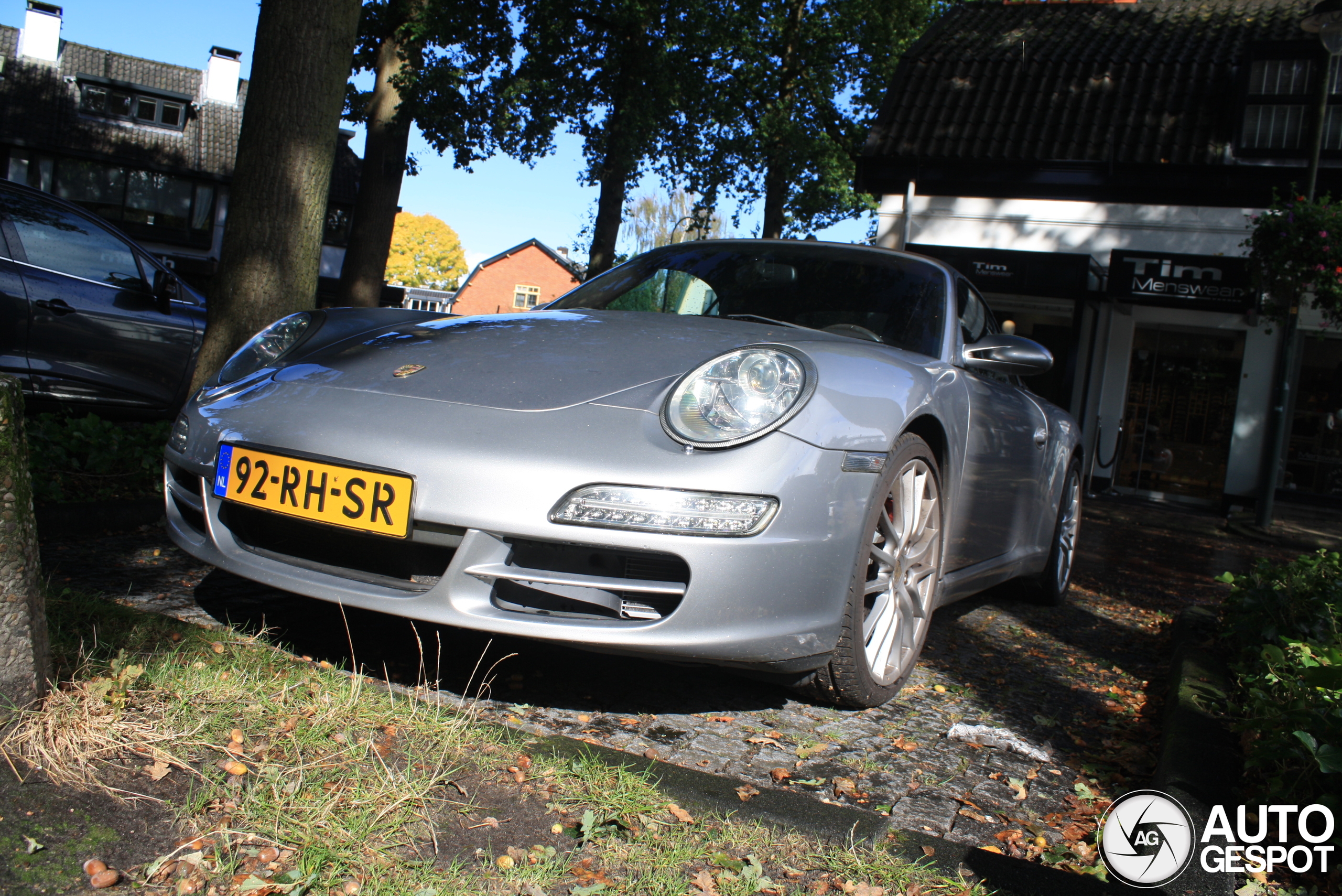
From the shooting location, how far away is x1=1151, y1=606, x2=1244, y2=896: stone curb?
1714 mm

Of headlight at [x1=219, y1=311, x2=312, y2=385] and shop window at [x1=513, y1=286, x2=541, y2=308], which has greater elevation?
shop window at [x1=513, y1=286, x2=541, y2=308]

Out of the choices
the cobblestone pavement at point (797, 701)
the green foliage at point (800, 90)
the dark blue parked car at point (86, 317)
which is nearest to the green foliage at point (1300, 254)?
the cobblestone pavement at point (797, 701)

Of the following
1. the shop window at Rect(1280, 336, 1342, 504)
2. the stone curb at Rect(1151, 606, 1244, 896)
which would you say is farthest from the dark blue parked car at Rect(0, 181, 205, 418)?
the shop window at Rect(1280, 336, 1342, 504)

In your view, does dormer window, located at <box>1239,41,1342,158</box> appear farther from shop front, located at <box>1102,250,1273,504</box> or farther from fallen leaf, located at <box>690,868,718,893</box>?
fallen leaf, located at <box>690,868,718,893</box>

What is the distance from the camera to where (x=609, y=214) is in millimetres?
17094

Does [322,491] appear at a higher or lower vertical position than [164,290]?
lower

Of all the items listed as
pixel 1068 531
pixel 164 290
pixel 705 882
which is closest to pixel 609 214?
pixel 164 290

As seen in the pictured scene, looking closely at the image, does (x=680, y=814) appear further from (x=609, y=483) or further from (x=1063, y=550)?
(x=1063, y=550)

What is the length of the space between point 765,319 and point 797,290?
0.88 feet

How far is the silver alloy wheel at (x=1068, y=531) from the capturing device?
466 cm

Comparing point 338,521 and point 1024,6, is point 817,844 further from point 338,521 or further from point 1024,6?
point 1024,6

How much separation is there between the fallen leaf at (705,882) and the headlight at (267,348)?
6.34ft

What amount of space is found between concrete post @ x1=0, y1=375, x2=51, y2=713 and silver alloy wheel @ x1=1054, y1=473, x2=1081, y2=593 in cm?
396

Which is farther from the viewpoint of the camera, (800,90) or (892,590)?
(800,90)
